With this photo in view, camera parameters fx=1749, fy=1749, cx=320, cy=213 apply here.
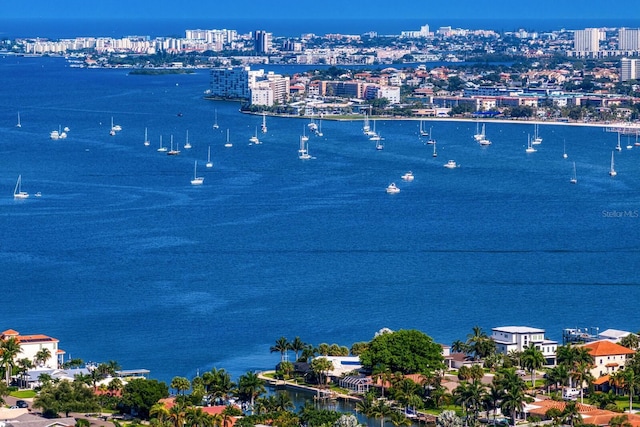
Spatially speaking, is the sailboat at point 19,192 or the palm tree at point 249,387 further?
the sailboat at point 19,192

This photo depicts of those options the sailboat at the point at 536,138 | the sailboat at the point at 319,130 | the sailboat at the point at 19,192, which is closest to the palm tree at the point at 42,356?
the sailboat at the point at 19,192

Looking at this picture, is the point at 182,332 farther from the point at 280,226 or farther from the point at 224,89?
the point at 224,89

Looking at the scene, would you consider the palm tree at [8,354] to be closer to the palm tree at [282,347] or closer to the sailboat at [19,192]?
the palm tree at [282,347]

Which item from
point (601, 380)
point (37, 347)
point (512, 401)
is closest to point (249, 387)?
point (512, 401)

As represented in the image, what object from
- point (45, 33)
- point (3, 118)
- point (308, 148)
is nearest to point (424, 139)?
point (308, 148)

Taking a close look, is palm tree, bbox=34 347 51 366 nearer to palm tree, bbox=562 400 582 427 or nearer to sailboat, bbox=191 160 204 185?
palm tree, bbox=562 400 582 427
